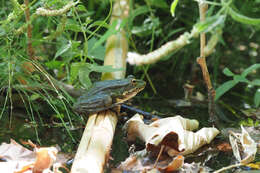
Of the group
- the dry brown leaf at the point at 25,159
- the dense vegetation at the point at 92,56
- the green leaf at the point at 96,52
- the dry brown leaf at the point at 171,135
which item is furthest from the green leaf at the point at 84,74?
the dry brown leaf at the point at 25,159

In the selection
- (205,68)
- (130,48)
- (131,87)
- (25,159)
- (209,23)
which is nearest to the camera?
(209,23)

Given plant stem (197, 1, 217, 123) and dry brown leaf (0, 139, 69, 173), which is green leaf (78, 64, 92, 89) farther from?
plant stem (197, 1, 217, 123)

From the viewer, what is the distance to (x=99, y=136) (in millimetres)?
2248

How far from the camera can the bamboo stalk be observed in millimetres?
1946

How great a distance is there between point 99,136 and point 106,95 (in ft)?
1.84

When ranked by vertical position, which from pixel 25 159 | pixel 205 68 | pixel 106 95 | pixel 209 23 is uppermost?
pixel 209 23

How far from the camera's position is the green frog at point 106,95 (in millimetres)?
2684

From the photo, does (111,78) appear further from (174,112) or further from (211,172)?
(211,172)

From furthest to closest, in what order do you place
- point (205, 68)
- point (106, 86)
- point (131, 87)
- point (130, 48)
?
point (130, 48), point (131, 87), point (106, 86), point (205, 68)

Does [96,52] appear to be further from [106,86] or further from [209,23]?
[209,23]

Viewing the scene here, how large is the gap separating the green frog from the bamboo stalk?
0.22 feet

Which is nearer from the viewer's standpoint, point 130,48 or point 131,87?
point 131,87

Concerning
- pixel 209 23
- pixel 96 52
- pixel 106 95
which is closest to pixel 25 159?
pixel 106 95

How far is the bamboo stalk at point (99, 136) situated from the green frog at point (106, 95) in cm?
7
